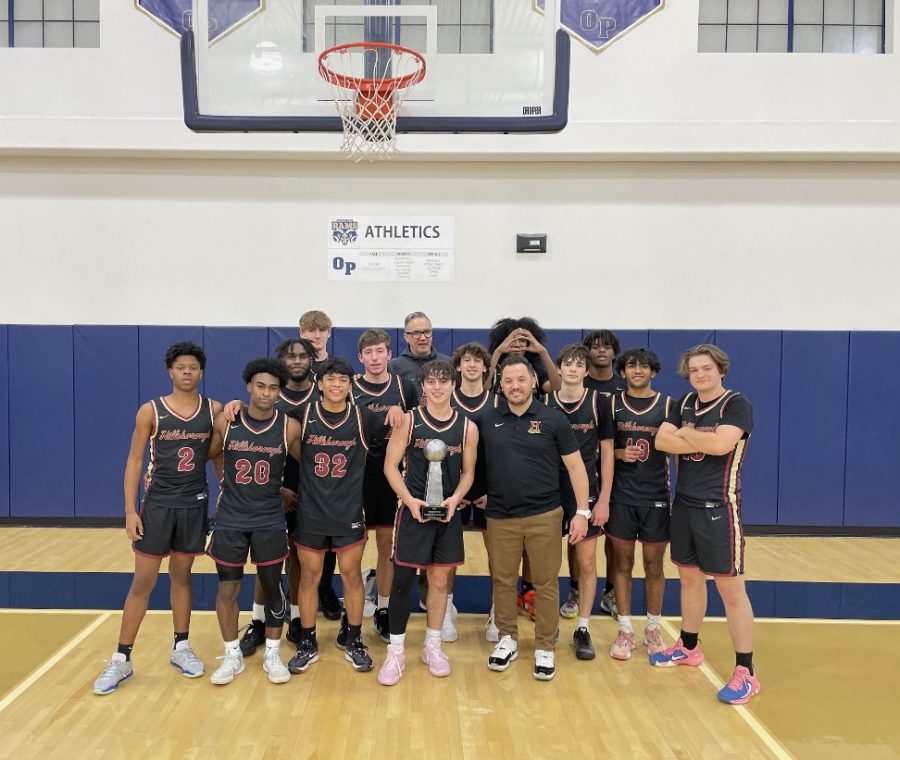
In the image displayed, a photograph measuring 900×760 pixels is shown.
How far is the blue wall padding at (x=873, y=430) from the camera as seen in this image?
721cm

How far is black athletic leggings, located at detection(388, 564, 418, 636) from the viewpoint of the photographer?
387cm

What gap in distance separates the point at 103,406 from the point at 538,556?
5389 millimetres

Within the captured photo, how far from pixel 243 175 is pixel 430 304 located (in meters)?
2.44

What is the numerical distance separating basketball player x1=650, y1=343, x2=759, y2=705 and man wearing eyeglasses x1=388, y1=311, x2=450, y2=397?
186cm

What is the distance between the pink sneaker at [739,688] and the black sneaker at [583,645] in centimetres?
75

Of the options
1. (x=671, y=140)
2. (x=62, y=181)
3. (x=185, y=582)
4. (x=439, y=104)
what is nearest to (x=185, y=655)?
(x=185, y=582)

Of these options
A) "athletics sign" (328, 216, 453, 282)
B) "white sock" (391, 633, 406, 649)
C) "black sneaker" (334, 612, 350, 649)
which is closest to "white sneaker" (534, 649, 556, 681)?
"white sock" (391, 633, 406, 649)

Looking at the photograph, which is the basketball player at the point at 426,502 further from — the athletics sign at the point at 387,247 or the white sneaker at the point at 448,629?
the athletics sign at the point at 387,247

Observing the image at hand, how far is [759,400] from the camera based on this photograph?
23.8 ft

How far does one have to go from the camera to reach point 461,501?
13.4 feet

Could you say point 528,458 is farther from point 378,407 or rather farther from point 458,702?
point 458,702

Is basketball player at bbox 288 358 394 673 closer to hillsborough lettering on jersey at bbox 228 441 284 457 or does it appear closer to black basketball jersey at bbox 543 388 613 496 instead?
hillsborough lettering on jersey at bbox 228 441 284 457

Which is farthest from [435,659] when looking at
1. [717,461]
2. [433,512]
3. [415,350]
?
[415,350]

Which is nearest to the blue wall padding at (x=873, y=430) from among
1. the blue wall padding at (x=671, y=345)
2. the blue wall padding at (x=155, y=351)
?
the blue wall padding at (x=671, y=345)
